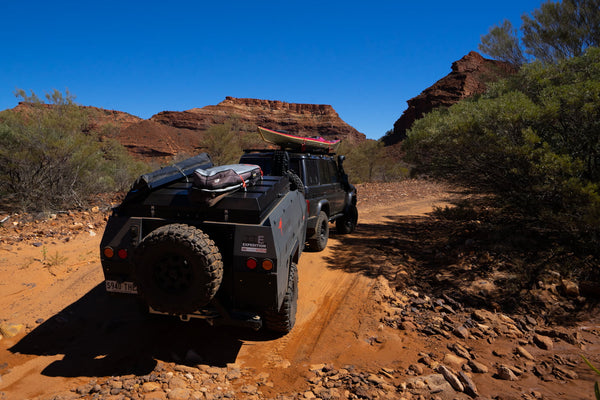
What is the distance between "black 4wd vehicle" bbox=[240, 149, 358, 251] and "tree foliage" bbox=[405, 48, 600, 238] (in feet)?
7.32

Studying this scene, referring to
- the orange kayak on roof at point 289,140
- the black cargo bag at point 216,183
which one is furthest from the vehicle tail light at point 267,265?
the orange kayak on roof at point 289,140

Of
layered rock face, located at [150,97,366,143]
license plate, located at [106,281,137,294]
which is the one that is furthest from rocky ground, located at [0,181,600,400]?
layered rock face, located at [150,97,366,143]

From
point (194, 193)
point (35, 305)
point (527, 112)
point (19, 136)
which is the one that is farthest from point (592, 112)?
point (19, 136)

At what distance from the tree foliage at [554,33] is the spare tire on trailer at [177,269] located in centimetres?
1144

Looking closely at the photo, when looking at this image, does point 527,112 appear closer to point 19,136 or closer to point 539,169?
point 539,169

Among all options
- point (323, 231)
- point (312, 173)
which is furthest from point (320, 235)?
point (312, 173)

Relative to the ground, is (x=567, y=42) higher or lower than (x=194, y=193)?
higher

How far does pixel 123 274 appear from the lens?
3.30m

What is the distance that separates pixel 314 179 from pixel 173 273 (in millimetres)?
3861

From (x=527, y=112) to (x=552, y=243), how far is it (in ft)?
7.16

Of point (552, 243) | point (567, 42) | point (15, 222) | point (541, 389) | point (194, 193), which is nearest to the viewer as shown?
point (541, 389)

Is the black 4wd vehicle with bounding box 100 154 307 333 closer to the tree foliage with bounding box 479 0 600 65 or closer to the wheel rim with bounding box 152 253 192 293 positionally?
the wheel rim with bounding box 152 253 192 293

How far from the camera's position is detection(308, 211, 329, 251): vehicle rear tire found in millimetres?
6279

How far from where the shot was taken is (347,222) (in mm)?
8477
